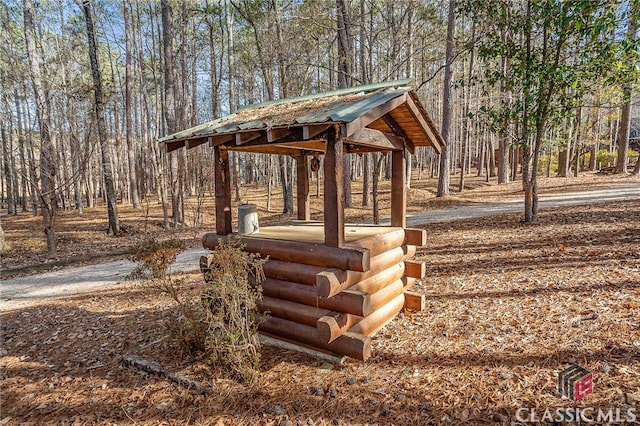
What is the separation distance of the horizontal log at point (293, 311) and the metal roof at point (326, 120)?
2.02 m

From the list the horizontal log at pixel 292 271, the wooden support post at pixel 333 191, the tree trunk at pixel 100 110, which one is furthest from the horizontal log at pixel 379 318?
the tree trunk at pixel 100 110

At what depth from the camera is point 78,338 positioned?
196 inches

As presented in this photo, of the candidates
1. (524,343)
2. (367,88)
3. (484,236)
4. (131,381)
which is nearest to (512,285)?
(524,343)

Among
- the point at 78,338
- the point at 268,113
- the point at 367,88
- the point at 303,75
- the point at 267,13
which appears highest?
the point at 267,13

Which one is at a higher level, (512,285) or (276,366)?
(512,285)

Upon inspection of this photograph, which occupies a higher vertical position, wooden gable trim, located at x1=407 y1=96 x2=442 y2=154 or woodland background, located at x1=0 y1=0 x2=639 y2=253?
woodland background, located at x1=0 y1=0 x2=639 y2=253

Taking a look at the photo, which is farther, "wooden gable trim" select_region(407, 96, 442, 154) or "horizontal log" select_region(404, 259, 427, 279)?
"horizontal log" select_region(404, 259, 427, 279)

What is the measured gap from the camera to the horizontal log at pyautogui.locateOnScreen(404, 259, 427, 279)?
5199mm

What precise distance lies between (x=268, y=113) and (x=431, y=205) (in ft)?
40.2

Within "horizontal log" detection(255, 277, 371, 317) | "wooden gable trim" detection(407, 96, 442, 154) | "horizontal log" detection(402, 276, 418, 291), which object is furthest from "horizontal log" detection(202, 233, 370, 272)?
"wooden gable trim" detection(407, 96, 442, 154)

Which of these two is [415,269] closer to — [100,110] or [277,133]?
[277,133]

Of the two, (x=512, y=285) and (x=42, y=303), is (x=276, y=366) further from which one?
(x=42, y=303)

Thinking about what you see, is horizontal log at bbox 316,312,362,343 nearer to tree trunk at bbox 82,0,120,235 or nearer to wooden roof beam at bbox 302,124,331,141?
wooden roof beam at bbox 302,124,331,141

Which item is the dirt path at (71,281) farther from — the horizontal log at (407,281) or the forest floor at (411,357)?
the horizontal log at (407,281)
